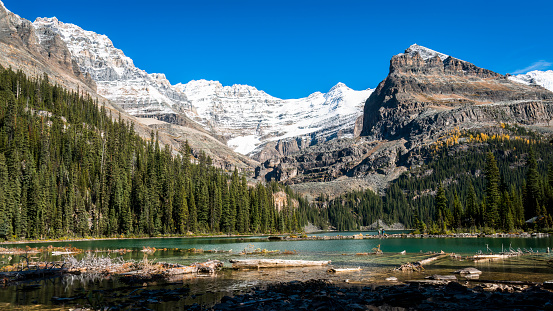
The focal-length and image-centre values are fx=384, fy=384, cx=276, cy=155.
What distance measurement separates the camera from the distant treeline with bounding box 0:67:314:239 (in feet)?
328

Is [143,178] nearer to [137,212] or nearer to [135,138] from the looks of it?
[137,212]

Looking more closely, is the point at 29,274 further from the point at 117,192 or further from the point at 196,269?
the point at 117,192

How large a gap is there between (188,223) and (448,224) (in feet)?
283

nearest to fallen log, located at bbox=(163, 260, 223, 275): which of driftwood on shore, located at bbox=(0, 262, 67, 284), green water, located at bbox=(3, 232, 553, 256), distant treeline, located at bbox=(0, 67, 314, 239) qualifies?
driftwood on shore, located at bbox=(0, 262, 67, 284)

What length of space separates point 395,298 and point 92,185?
125 m

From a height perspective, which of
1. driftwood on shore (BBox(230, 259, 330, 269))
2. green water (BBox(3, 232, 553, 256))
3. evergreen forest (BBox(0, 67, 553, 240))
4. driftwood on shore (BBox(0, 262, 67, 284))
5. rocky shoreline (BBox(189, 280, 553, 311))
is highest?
evergreen forest (BBox(0, 67, 553, 240))

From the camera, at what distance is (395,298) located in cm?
1902

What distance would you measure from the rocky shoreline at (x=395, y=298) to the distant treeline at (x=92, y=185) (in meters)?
88.7

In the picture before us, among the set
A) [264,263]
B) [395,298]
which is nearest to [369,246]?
[264,263]

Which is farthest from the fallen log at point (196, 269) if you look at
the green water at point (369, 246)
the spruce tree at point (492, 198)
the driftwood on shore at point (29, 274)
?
the spruce tree at point (492, 198)

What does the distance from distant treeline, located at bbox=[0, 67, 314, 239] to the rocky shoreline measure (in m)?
88.7

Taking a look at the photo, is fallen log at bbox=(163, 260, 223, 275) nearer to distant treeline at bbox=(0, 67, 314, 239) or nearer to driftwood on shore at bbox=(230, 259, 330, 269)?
driftwood on shore at bbox=(230, 259, 330, 269)

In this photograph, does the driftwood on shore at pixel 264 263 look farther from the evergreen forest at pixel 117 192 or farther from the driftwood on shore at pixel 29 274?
the evergreen forest at pixel 117 192

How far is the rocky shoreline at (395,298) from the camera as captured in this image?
17.1m
